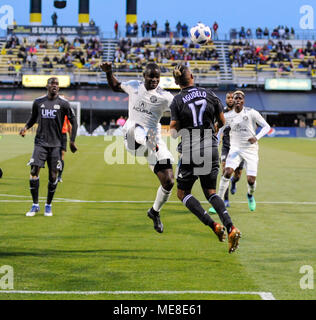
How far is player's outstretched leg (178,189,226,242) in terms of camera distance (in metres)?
8.03

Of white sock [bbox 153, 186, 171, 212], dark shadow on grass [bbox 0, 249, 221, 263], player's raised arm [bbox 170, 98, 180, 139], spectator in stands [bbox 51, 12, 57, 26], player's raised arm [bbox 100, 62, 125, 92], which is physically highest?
spectator in stands [bbox 51, 12, 57, 26]

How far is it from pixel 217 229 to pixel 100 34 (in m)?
61.9

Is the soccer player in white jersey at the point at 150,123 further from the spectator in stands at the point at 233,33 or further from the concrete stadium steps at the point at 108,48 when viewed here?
the spectator in stands at the point at 233,33

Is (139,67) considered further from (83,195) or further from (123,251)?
(123,251)

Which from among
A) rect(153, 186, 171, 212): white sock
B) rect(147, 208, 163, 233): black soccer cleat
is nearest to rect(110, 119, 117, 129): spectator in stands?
rect(147, 208, 163, 233): black soccer cleat

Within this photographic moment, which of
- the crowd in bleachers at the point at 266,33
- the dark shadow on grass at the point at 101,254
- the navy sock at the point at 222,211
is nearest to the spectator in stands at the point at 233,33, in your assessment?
the crowd in bleachers at the point at 266,33

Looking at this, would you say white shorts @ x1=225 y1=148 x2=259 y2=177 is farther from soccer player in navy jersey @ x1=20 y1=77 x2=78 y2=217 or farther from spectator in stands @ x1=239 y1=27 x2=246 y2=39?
spectator in stands @ x1=239 y1=27 x2=246 y2=39

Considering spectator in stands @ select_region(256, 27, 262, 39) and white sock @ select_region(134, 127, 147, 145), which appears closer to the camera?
white sock @ select_region(134, 127, 147, 145)

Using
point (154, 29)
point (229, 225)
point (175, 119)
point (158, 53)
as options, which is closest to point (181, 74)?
point (175, 119)

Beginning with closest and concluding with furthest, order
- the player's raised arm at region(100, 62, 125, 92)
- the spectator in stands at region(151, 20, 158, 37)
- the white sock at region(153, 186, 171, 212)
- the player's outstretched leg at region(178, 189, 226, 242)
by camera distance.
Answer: the player's outstretched leg at region(178, 189, 226, 242), the player's raised arm at region(100, 62, 125, 92), the white sock at region(153, 186, 171, 212), the spectator in stands at region(151, 20, 158, 37)

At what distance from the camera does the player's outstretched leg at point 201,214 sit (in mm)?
8031

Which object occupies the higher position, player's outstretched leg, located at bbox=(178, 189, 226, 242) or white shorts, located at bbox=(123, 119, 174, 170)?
white shorts, located at bbox=(123, 119, 174, 170)

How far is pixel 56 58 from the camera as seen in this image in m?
61.8
